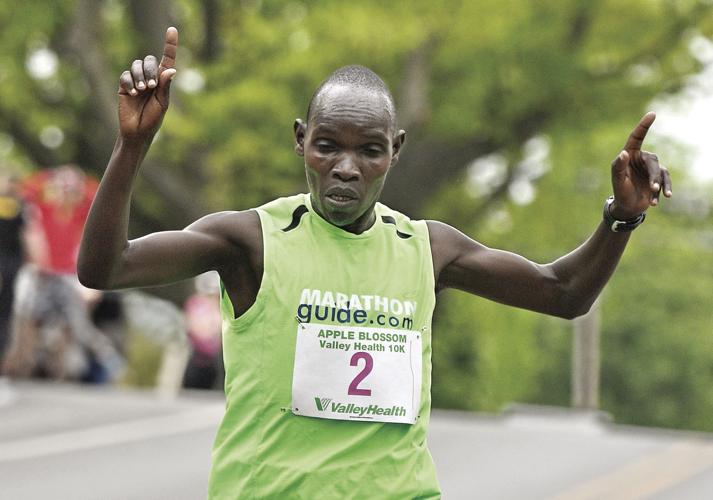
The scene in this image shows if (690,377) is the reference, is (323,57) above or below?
above

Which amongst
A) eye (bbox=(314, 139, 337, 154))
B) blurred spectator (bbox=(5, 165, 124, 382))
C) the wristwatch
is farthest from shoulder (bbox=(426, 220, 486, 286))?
blurred spectator (bbox=(5, 165, 124, 382))

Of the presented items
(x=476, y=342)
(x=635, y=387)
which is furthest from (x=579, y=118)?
(x=635, y=387)

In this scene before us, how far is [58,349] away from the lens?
1145cm

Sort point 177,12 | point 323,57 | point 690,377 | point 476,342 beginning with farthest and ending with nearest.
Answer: point 690,377 < point 476,342 < point 177,12 < point 323,57

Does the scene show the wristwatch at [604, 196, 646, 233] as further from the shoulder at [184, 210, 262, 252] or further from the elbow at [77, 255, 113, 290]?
the elbow at [77, 255, 113, 290]

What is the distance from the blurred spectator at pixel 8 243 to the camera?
9812 mm

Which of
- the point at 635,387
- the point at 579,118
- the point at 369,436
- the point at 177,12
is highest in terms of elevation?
the point at 177,12

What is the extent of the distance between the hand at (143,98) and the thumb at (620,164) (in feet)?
3.42

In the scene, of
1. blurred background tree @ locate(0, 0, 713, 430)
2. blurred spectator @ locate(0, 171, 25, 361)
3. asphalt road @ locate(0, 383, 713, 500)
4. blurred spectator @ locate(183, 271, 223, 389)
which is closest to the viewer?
asphalt road @ locate(0, 383, 713, 500)

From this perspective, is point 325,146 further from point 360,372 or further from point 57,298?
point 57,298

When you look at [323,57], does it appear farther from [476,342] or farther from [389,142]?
[389,142]

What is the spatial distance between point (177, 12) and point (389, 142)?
16.2 meters

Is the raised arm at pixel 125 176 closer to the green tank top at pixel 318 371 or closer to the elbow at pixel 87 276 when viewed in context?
the elbow at pixel 87 276

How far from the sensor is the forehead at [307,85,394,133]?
9.21 feet
